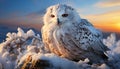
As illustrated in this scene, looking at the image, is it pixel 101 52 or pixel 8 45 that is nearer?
pixel 101 52

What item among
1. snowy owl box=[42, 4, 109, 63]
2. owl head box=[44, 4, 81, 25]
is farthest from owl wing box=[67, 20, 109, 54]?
owl head box=[44, 4, 81, 25]

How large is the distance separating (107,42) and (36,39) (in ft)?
5.96

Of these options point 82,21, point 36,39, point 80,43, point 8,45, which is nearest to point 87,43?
point 80,43

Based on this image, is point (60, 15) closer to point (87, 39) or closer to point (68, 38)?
point (68, 38)

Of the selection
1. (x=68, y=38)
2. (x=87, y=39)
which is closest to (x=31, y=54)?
(x=68, y=38)

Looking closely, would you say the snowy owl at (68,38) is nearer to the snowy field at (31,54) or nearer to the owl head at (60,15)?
the owl head at (60,15)

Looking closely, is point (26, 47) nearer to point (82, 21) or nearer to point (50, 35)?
point (50, 35)

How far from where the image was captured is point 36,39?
286 inches

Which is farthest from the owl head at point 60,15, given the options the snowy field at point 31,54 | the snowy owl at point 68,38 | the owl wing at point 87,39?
the snowy field at point 31,54

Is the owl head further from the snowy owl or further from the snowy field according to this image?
the snowy field

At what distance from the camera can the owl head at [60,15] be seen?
6.37 meters

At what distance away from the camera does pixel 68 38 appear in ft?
21.2

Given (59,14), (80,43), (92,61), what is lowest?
(92,61)

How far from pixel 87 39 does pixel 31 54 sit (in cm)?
141
